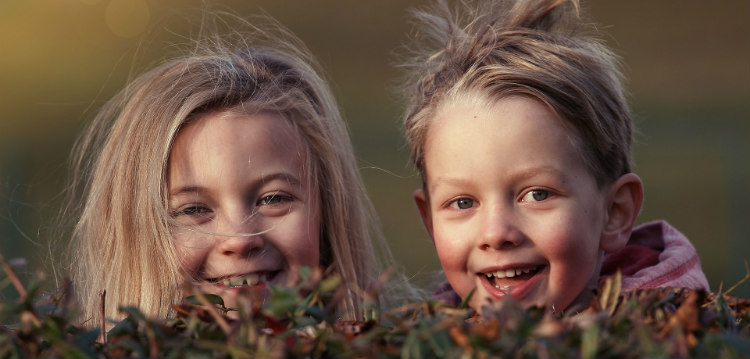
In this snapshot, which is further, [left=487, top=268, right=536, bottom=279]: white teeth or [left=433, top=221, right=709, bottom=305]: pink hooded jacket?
[left=433, top=221, right=709, bottom=305]: pink hooded jacket

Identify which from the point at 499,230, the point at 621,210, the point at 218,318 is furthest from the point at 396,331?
the point at 621,210

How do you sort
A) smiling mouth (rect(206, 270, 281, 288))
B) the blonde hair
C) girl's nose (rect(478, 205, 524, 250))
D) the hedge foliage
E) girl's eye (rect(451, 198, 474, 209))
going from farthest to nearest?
the blonde hair
smiling mouth (rect(206, 270, 281, 288))
girl's eye (rect(451, 198, 474, 209))
girl's nose (rect(478, 205, 524, 250))
the hedge foliage

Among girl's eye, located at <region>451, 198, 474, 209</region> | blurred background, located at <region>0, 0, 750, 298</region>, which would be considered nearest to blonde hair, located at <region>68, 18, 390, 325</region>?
girl's eye, located at <region>451, 198, 474, 209</region>

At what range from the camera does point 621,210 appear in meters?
2.21

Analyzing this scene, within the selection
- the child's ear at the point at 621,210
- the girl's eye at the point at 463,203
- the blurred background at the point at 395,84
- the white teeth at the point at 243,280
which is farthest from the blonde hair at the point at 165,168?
the blurred background at the point at 395,84

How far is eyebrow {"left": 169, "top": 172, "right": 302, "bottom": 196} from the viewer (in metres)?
2.21

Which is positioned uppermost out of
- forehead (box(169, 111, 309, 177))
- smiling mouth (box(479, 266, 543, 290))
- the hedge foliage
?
forehead (box(169, 111, 309, 177))

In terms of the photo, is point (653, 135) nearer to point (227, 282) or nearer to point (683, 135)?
point (683, 135)

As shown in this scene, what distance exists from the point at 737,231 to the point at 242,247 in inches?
250

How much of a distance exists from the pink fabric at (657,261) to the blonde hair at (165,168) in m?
0.74

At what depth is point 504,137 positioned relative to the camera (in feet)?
6.67

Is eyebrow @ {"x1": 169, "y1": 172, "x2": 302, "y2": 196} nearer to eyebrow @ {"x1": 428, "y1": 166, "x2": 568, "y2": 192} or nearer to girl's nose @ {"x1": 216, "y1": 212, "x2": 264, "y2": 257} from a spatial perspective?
girl's nose @ {"x1": 216, "y1": 212, "x2": 264, "y2": 257}

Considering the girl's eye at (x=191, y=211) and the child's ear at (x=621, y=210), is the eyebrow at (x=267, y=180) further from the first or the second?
the child's ear at (x=621, y=210)

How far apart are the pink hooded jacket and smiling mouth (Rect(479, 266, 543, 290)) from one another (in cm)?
30
